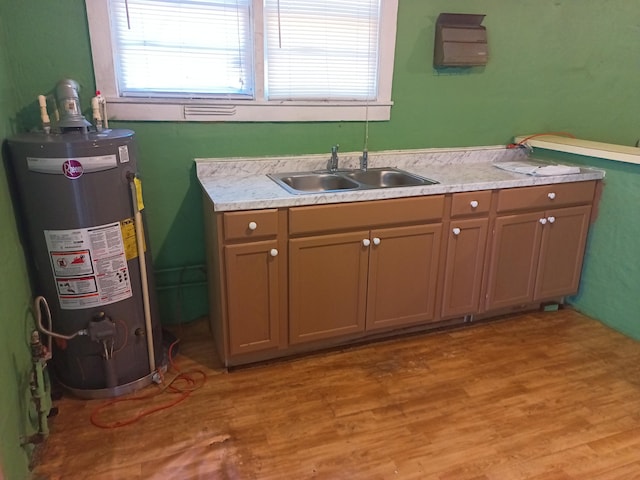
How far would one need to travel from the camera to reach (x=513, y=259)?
113 inches

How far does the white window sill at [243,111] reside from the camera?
241 cm

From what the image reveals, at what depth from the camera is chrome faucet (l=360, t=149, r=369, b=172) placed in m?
2.86

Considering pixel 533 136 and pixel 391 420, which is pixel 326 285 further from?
pixel 533 136

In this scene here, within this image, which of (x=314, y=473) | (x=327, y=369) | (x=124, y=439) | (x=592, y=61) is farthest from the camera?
(x=592, y=61)

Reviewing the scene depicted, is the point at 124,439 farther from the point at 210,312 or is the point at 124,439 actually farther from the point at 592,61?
the point at 592,61

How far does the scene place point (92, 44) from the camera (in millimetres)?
2277

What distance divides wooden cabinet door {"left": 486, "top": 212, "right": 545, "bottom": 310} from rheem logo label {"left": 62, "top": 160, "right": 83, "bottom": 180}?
7.03ft

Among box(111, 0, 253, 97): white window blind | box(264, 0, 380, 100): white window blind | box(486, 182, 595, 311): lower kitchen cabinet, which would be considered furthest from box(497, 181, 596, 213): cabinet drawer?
box(111, 0, 253, 97): white window blind

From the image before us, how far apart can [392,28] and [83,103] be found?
Answer: 1727 mm

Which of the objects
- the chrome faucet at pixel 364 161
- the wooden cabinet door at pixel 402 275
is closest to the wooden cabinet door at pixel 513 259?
the wooden cabinet door at pixel 402 275

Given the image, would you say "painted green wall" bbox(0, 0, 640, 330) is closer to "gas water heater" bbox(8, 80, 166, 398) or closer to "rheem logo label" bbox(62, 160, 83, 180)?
"gas water heater" bbox(8, 80, 166, 398)

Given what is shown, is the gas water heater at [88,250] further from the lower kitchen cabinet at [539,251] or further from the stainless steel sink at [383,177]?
the lower kitchen cabinet at [539,251]

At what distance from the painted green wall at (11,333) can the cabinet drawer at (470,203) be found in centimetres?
207

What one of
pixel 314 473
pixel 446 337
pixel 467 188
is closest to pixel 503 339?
pixel 446 337
